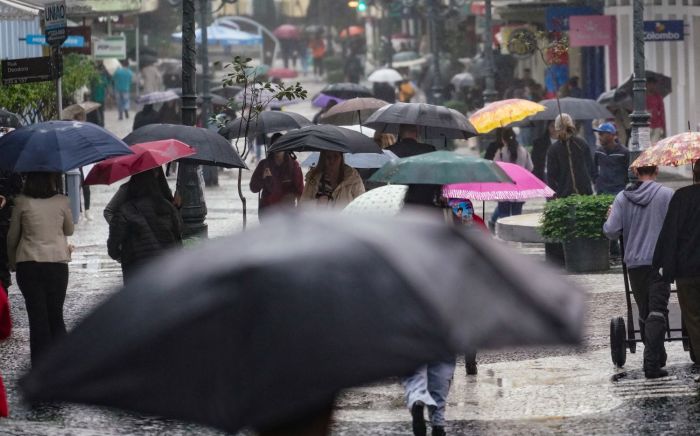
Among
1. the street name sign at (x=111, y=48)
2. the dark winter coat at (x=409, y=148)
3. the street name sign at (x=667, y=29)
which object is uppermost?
the street name sign at (x=111, y=48)

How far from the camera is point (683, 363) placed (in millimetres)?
10883

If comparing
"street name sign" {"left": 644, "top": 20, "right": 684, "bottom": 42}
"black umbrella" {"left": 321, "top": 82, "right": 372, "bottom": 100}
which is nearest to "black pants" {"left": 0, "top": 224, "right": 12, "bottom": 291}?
"street name sign" {"left": 644, "top": 20, "right": 684, "bottom": 42}

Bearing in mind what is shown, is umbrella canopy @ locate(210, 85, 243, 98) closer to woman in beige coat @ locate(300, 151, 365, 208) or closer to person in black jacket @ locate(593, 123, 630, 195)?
person in black jacket @ locate(593, 123, 630, 195)

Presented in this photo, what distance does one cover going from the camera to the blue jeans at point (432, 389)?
8.58 metres

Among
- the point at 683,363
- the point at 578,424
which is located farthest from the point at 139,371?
the point at 683,363

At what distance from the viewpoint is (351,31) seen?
81.1 meters

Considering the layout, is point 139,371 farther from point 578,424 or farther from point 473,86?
point 473,86

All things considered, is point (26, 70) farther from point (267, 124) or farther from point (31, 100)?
point (267, 124)

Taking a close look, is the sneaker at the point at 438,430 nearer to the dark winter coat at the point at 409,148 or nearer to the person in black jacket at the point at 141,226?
the person in black jacket at the point at 141,226

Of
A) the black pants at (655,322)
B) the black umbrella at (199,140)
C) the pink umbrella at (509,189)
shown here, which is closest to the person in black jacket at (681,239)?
the black pants at (655,322)

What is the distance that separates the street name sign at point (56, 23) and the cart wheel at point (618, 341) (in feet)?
32.7

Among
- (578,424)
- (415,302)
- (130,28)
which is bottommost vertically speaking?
(578,424)

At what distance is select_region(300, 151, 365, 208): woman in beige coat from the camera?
12.7 m

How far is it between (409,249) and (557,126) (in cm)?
1365
